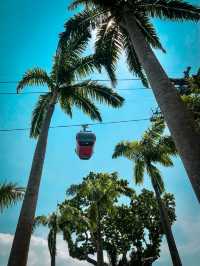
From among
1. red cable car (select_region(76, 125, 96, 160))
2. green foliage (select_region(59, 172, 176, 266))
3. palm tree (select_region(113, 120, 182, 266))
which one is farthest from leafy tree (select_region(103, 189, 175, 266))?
red cable car (select_region(76, 125, 96, 160))

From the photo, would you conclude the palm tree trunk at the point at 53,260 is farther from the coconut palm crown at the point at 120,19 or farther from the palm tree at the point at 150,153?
the coconut palm crown at the point at 120,19

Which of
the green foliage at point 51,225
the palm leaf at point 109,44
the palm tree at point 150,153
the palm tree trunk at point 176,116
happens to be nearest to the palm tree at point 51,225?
the green foliage at point 51,225

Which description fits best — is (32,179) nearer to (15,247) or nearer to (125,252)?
Result: (15,247)

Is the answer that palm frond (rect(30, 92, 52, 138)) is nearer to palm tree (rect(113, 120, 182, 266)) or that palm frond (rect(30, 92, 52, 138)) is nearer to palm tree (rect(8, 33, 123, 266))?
palm tree (rect(8, 33, 123, 266))

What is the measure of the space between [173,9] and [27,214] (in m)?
8.84

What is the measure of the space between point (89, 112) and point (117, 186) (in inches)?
499

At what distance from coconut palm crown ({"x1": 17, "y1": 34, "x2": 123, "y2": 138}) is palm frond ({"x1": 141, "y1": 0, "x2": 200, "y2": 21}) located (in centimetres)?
333

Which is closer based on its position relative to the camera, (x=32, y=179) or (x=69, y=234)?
(x=32, y=179)

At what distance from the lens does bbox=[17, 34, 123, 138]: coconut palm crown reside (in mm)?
13617

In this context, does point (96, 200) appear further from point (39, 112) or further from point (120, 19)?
point (120, 19)

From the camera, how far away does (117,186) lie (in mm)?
25719

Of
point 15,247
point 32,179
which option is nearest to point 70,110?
point 32,179

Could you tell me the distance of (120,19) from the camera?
31.2 feet

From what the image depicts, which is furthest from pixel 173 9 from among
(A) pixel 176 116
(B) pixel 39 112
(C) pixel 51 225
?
(C) pixel 51 225
